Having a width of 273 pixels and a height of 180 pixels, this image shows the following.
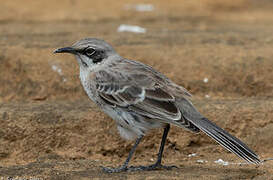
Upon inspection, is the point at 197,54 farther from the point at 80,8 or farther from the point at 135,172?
the point at 80,8

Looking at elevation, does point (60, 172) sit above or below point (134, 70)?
below

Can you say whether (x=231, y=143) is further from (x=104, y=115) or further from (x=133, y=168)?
(x=104, y=115)

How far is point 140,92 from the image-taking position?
6.23 metres

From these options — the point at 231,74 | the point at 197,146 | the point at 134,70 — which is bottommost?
the point at 197,146

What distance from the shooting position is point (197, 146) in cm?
744

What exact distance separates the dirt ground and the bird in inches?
17.2

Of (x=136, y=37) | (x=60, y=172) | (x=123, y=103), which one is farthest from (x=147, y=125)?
(x=136, y=37)

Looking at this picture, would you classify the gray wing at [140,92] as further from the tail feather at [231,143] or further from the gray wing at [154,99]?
the tail feather at [231,143]

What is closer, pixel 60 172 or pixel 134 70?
pixel 60 172

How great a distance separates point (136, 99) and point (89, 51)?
844 mm

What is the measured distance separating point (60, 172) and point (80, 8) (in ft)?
23.8

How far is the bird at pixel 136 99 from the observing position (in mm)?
5969

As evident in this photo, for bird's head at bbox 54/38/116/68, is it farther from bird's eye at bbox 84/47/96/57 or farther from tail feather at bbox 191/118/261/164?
tail feather at bbox 191/118/261/164

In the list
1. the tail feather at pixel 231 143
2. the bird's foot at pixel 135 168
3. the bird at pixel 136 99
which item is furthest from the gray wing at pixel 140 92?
the bird's foot at pixel 135 168
